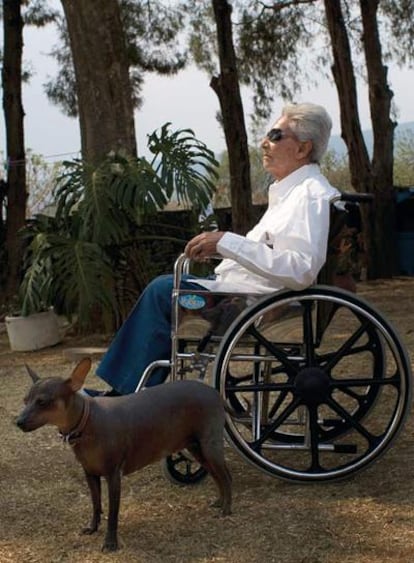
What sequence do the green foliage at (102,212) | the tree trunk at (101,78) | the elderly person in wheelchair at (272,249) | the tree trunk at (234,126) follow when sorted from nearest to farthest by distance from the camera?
the elderly person in wheelchair at (272,249), the green foliage at (102,212), the tree trunk at (101,78), the tree trunk at (234,126)

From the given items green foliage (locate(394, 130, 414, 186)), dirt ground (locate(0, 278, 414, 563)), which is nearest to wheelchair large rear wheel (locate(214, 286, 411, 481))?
dirt ground (locate(0, 278, 414, 563))

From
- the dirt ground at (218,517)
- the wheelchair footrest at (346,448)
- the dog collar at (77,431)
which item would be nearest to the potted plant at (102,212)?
the dirt ground at (218,517)

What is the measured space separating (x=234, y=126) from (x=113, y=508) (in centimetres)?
756

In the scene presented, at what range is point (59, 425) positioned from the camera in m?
2.35

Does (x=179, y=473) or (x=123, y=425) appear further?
(x=179, y=473)

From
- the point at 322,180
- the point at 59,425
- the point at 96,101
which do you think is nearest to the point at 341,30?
the point at 96,101

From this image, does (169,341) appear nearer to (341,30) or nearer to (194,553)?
(194,553)

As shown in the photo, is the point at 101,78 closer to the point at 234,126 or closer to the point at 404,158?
the point at 234,126

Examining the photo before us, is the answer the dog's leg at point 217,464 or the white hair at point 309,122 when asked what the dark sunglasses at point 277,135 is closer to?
the white hair at point 309,122

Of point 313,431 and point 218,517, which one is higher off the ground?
point 313,431

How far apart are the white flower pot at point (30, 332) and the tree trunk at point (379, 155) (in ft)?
15.9

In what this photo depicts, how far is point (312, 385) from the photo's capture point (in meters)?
2.74

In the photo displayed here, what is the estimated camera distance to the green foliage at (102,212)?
18.8 feet

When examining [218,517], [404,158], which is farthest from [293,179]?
[404,158]
